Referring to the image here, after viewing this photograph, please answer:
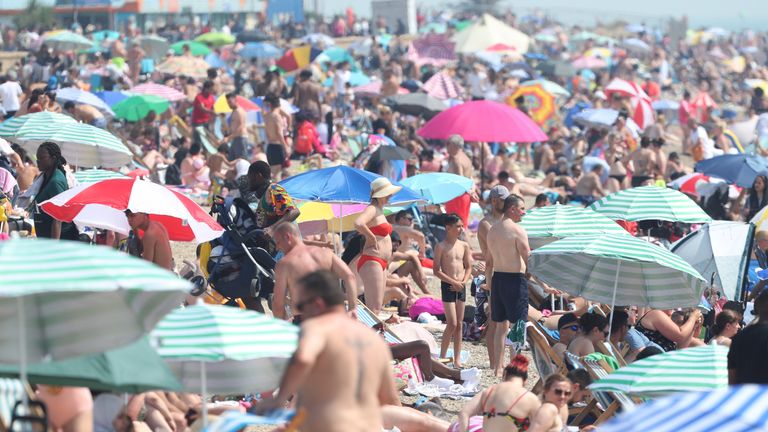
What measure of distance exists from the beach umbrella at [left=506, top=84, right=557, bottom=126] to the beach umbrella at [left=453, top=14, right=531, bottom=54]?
10244mm

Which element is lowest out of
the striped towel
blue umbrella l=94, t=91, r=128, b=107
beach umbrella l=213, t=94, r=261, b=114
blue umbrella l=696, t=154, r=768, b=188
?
beach umbrella l=213, t=94, r=261, b=114

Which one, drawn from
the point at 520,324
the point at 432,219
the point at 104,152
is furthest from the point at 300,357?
the point at 432,219

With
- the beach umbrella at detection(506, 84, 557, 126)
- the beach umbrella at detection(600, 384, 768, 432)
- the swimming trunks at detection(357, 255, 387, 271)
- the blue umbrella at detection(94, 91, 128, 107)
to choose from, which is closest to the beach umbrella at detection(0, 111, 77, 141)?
the swimming trunks at detection(357, 255, 387, 271)

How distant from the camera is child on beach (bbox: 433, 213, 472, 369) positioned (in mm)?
9375

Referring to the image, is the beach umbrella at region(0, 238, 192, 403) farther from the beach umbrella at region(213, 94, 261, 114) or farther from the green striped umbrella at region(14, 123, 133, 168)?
the beach umbrella at region(213, 94, 261, 114)

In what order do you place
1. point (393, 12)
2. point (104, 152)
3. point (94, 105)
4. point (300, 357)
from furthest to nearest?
1. point (393, 12)
2. point (94, 105)
3. point (104, 152)
4. point (300, 357)

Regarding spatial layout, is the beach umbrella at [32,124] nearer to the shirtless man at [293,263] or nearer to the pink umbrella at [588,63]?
the shirtless man at [293,263]

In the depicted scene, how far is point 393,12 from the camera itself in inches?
2114

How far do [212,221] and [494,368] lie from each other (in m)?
2.25

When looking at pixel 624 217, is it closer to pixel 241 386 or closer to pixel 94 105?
pixel 241 386

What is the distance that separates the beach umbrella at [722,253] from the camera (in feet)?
32.8

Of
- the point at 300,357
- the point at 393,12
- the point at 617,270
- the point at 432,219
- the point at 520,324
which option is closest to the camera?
the point at 300,357

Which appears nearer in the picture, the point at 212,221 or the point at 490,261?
the point at 212,221

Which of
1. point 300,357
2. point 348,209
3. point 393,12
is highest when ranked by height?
point 300,357
